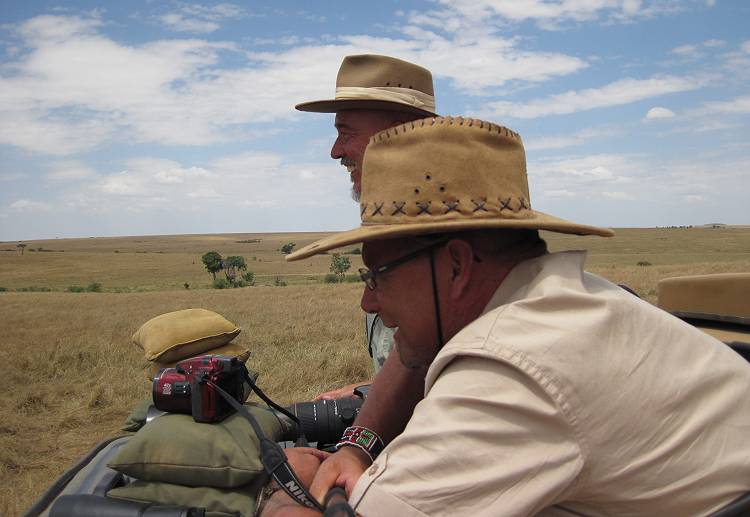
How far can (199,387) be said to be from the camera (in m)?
2.14

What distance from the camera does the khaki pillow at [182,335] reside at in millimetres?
3244

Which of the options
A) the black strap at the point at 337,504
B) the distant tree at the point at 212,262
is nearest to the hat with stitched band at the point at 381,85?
the black strap at the point at 337,504

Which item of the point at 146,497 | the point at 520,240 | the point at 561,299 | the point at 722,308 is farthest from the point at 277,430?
the point at 722,308

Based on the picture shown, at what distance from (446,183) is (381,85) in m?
2.11

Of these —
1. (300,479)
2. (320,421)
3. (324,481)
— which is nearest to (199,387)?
(300,479)

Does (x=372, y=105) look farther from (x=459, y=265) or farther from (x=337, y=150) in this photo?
(x=459, y=265)

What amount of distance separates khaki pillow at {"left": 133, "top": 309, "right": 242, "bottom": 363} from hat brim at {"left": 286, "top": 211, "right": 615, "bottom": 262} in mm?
1768

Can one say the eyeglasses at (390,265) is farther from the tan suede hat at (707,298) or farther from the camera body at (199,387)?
the tan suede hat at (707,298)

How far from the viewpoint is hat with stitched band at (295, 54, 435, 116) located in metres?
3.54

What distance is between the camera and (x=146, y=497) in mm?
2090

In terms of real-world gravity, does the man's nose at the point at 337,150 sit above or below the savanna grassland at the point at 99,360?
above

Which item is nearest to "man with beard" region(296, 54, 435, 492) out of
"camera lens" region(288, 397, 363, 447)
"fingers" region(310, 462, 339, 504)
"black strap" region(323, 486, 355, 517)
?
"camera lens" region(288, 397, 363, 447)

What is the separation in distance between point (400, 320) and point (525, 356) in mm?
520

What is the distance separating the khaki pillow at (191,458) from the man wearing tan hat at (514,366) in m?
0.30
